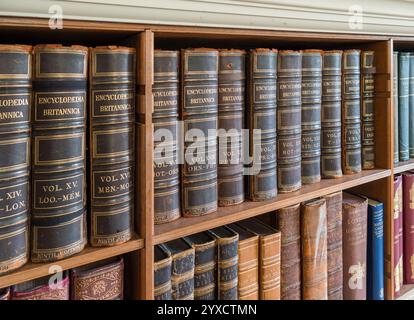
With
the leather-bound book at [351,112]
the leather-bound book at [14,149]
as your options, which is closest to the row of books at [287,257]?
the leather-bound book at [351,112]

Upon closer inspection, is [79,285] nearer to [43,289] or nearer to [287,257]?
[43,289]

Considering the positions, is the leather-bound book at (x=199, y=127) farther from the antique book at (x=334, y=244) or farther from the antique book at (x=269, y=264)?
the antique book at (x=334, y=244)

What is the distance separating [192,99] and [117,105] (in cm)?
14

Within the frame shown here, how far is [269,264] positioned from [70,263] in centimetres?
41

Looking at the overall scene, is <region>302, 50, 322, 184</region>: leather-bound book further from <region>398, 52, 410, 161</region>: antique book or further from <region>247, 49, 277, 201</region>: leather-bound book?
<region>398, 52, 410, 161</region>: antique book

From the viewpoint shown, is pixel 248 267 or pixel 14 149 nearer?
pixel 14 149

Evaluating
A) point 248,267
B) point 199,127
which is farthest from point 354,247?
point 199,127

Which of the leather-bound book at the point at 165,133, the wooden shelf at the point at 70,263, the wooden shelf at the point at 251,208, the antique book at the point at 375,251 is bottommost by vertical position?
the antique book at the point at 375,251

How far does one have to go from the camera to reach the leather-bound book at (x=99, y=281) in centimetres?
58

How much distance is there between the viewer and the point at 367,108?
0.94 m

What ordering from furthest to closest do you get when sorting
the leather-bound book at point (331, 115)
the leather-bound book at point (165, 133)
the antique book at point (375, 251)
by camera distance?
the antique book at point (375, 251), the leather-bound book at point (331, 115), the leather-bound book at point (165, 133)

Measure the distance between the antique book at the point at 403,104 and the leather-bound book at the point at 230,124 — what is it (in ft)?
1.66

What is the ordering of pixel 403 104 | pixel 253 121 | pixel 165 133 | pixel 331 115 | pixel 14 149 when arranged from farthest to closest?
pixel 403 104 → pixel 331 115 → pixel 253 121 → pixel 165 133 → pixel 14 149
